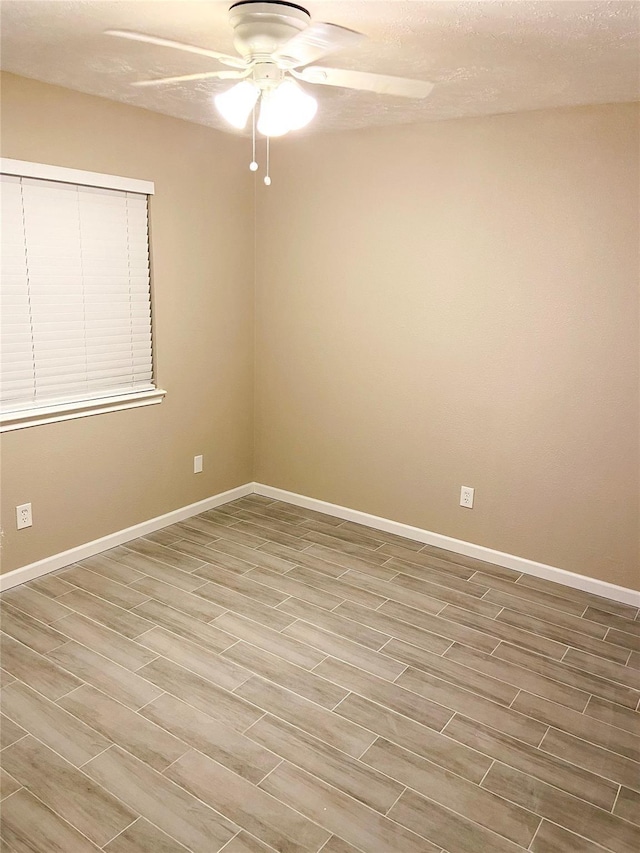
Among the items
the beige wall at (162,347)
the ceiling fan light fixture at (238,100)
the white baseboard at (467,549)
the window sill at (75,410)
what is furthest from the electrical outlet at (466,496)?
the ceiling fan light fixture at (238,100)

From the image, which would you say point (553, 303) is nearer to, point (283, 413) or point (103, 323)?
point (283, 413)

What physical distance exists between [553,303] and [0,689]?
10.00 ft

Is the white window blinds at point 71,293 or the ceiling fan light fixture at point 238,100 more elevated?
the ceiling fan light fixture at point 238,100

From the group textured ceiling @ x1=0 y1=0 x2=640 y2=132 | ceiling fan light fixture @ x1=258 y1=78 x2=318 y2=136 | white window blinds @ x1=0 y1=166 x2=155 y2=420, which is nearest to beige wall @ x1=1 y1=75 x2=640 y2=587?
white window blinds @ x1=0 y1=166 x2=155 y2=420

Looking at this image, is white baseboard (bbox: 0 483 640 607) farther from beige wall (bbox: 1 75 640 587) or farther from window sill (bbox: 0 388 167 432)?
window sill (bbox: 0 388 167 432)

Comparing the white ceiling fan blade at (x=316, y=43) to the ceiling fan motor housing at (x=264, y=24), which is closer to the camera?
the ceiling fan motor housing at (x=264, y=24)

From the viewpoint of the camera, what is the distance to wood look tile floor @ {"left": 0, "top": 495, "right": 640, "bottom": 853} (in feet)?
6.57

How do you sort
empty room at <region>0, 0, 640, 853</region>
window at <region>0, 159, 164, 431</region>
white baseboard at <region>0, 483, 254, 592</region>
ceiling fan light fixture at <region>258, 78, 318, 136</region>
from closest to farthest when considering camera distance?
empty room at <region>0, 0, 640, 853</region>, ceiling fan light fixture at <region>258, 78, 318, 136</region>, window at <region>0, 159, 164, 431</region>, white baseboard at <region>0, 483, 254, 592</region>

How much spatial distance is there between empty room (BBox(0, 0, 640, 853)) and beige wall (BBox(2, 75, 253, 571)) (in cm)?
2

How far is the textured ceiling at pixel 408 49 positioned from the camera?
78.8 inches

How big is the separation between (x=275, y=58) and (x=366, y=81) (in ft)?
Answer: 1.68

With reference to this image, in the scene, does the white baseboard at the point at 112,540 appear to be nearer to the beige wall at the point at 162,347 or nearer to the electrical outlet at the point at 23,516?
the beige wall at the point at 162,347

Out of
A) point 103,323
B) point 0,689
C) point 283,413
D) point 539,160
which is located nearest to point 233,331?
point 283,413

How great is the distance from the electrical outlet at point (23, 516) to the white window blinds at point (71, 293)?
0.50 metres
